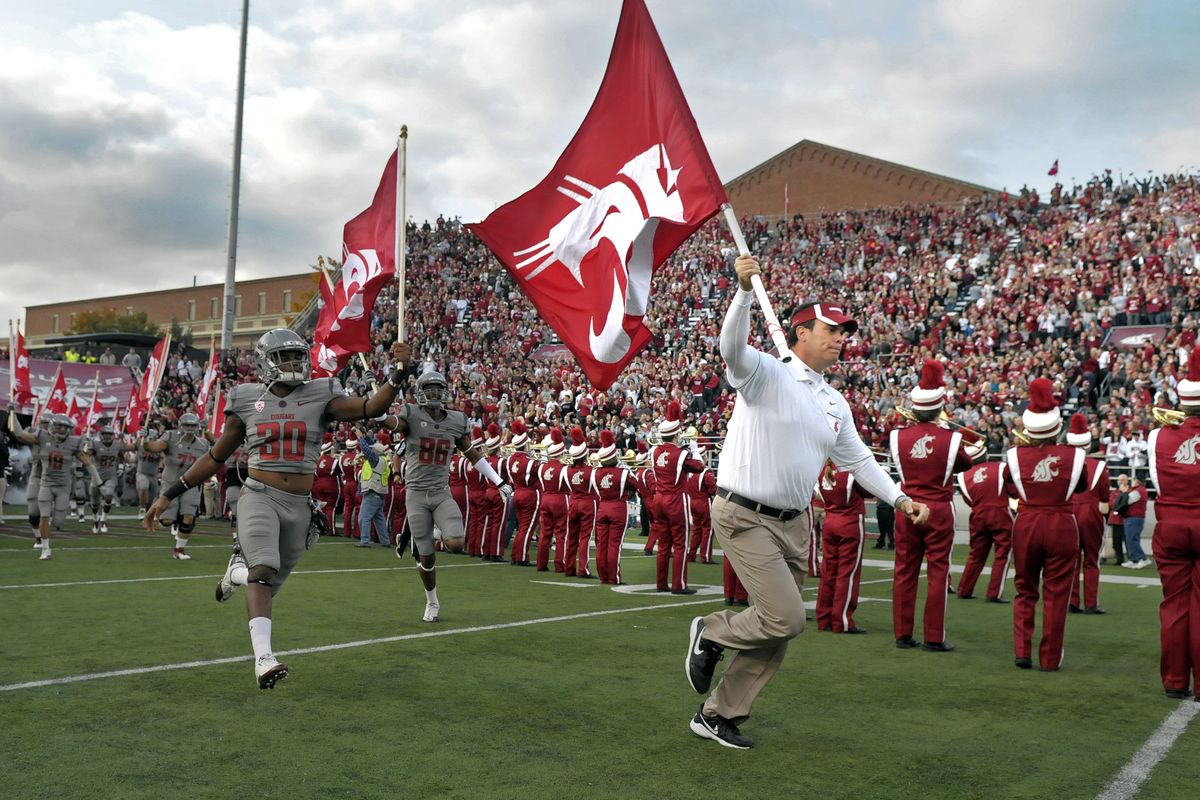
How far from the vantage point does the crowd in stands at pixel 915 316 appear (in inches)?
938

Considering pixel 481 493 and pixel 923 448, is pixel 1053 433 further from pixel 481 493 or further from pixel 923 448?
pixel 481 493

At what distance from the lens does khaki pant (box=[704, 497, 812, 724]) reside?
535 cm

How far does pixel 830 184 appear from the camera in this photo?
5416 cm

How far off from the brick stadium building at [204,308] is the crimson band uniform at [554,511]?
6012 cm

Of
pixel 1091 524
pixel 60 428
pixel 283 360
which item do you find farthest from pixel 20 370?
pixel 1091 524

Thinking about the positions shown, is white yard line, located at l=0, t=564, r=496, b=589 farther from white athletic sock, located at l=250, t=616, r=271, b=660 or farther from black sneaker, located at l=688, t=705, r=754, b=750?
black sneaker, located at l=688, t=705, r=754, b=750

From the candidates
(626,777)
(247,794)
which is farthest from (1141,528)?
(247,794)

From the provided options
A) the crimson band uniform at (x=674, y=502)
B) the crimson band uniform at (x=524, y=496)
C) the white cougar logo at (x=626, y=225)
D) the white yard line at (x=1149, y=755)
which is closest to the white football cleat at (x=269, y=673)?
the white cougar logo at (x=626, y=225)

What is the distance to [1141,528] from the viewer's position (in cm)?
1912

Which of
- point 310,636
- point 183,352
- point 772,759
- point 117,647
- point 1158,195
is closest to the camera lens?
point 772,759

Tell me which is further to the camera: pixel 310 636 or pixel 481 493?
pixel 481 493

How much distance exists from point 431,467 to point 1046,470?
17.9 ft

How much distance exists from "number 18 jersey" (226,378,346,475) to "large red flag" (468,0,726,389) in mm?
1759

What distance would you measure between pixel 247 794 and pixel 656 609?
22.9 ft
